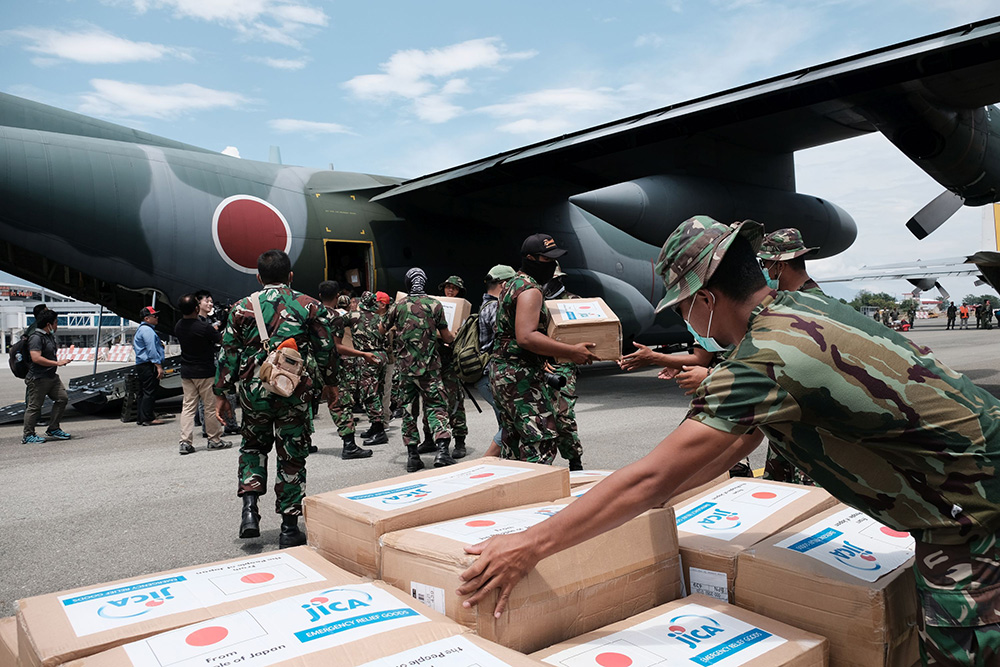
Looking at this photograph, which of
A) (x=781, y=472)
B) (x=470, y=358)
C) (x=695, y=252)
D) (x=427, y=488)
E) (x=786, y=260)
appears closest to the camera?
(x=695, y=252)

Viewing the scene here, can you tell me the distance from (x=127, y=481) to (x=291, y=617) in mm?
5393

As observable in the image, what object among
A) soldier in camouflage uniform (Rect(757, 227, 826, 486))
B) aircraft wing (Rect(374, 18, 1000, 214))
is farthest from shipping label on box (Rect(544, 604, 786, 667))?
aircraft wing (Rect(374, 18, 1000, 214))

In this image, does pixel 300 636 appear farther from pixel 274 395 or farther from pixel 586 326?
pixel 586 326

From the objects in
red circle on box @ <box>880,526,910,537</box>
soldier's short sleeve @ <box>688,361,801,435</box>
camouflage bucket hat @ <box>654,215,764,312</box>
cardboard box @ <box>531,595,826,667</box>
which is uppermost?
camouflage bucket hat @ <box>654,215,764,312</box>

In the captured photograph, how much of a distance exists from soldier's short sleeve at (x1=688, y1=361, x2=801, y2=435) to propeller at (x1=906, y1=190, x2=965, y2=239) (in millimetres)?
11034

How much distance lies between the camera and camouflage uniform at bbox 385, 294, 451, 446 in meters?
6.38

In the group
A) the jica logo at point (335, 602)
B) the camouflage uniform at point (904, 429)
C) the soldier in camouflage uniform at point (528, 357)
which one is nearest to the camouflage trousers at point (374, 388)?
the soldier in camouflage uniform at point (528, 357)

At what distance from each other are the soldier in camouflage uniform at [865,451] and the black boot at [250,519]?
10.2 ft

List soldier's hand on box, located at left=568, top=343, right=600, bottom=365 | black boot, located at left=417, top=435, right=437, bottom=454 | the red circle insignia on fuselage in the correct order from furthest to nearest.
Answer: the red circle insignia on fuselage
black boot, located at left=417, top=435, right=437, bottom=454
soldier's hand on box, located at left=568, top=343, right=600, bottom=365

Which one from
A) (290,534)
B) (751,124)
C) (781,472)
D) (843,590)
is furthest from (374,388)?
(751,124)

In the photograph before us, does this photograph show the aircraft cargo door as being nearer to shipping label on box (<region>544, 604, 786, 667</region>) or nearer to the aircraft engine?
the aircraft engine

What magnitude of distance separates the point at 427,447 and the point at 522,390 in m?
3.27

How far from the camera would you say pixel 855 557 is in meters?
1.86

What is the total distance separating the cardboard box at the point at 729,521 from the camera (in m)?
1.93
